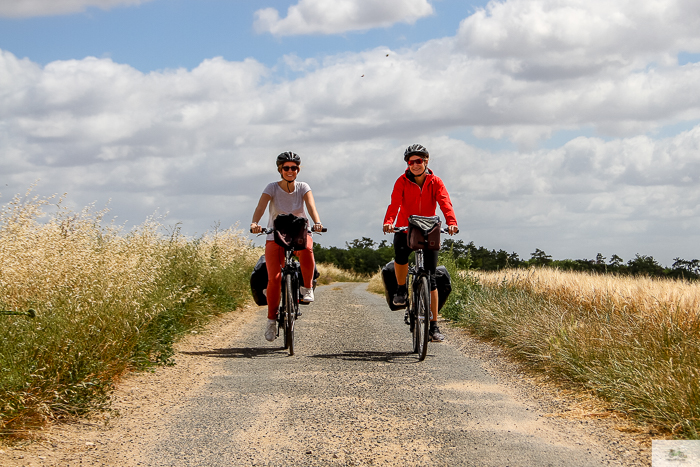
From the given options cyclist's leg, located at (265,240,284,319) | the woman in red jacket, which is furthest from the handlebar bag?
cyclist's leg, located at (265,240,284,319)

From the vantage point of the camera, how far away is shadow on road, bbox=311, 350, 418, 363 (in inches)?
287

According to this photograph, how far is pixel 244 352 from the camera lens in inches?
314

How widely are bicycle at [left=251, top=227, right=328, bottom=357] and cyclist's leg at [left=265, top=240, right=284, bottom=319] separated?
59 millimetres

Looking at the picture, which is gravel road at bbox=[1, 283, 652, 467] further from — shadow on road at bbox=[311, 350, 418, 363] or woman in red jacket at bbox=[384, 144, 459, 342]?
woman in red jacket at bbox=[384, 144, 459, 342]

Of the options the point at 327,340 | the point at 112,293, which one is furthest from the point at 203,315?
the point at 112,293

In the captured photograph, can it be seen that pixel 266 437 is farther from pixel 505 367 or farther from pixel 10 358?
pixel 505 367

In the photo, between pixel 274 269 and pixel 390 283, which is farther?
pixel 390 283

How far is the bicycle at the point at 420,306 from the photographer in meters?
7.19

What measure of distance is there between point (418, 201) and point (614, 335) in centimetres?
259

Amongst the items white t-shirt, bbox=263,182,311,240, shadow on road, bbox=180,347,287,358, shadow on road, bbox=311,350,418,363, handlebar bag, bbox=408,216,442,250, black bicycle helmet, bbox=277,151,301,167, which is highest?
black bicycle helmet, bbox=277,151,301,167

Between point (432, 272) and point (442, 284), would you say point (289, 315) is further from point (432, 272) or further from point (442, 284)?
point (442, 284)

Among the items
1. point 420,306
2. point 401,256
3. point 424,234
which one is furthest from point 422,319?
point 424,234

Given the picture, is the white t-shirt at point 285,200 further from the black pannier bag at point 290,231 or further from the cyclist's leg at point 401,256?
the cyclist's leg at point 401,256

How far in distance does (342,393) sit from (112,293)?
8.25 ft
